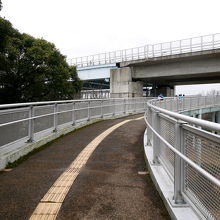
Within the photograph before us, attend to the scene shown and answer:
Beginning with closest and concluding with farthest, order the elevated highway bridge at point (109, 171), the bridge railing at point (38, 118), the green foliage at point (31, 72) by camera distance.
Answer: the elevated highway bridge at point (109, 171) < the bridge railing at point (38, 118) < the green foliage at point (31, 72)

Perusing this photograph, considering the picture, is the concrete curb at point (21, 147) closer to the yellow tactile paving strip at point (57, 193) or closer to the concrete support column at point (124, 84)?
the yellow tactile paving strip at point (57, 193)

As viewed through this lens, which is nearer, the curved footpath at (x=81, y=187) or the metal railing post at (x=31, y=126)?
the curved footpath at (x=81, y=187)

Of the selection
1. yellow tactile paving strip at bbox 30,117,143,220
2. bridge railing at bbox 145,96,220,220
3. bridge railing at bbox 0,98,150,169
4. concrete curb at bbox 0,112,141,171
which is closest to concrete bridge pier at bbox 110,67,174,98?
bridge railing at bbox 0,98,150,169

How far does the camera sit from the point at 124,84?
32.4 metres

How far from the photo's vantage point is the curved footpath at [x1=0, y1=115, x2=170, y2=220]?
3.17 m

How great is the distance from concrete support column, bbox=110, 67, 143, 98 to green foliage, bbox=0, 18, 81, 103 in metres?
9.83

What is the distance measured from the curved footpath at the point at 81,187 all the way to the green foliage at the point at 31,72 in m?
16.8

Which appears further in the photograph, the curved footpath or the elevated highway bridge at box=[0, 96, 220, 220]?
the curved footpath

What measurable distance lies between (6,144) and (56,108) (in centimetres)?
308

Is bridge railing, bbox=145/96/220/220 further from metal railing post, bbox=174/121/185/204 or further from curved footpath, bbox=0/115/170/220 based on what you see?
curved footpath, bbox=0/115/170/220

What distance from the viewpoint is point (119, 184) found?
4.16 meters

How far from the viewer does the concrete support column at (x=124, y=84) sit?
32094mm

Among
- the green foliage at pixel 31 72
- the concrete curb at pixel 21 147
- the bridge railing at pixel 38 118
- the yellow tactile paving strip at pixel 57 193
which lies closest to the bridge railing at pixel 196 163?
the yellow tactile paving strip at pixel 57 193

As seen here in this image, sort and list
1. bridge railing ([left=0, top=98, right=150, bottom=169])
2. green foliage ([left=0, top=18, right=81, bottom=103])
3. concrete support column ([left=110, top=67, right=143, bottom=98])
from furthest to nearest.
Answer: concrete support column ([left=110, top=67, right=143, bottom=98]), green foliage ([left=0, top=18, right=81, bottom=103]), bridge railing ([left=0, top=98, right=150, bottom=169])
